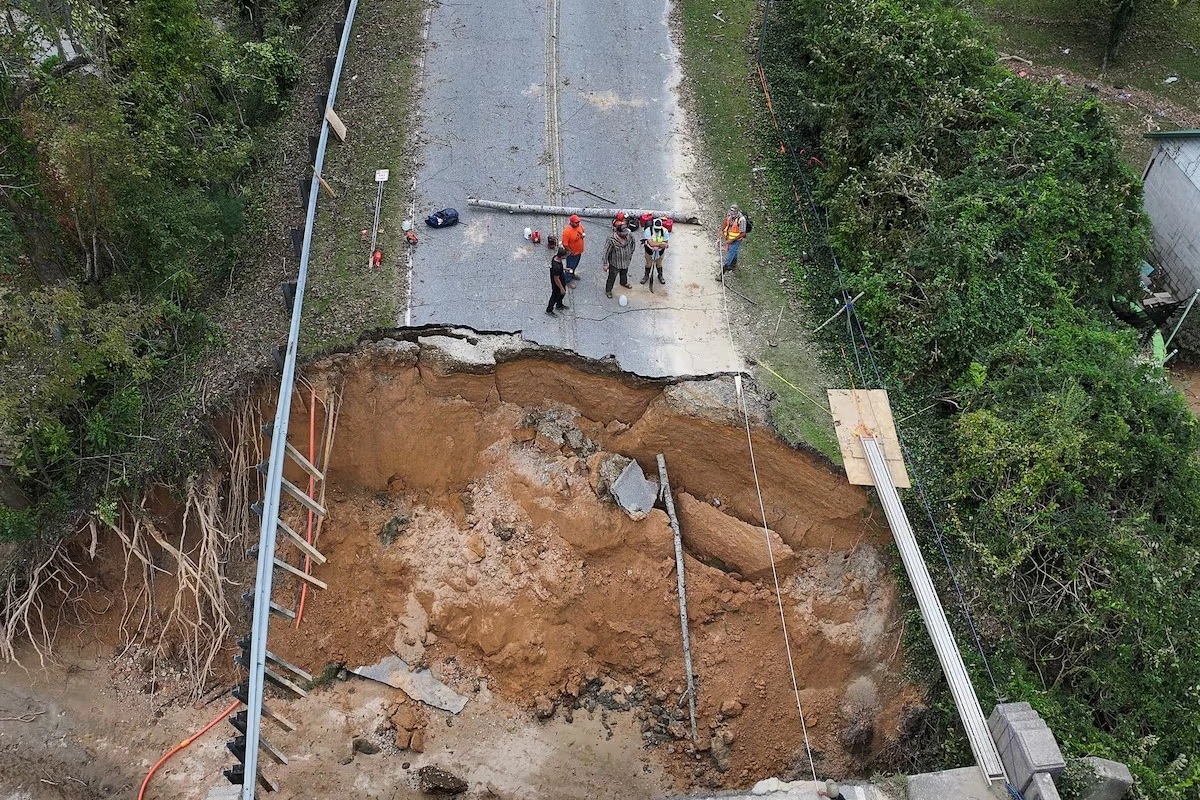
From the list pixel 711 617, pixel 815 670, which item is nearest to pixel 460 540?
pixel 711 617

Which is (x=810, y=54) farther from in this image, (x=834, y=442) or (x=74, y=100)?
(x=74, y=100)

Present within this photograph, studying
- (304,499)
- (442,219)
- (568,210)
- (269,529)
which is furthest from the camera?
(568,210)

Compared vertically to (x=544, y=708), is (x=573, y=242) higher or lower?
higher

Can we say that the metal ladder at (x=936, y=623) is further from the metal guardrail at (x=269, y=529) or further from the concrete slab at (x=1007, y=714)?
the metal guardrail at (x=269, y=529)

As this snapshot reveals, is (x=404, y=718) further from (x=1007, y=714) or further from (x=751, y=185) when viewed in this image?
(x=751, y=185)

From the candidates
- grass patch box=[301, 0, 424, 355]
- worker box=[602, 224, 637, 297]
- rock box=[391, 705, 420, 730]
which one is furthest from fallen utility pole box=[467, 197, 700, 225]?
rock box=[391, 705, 420, 730]

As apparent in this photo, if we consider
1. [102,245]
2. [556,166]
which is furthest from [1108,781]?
[102,245]
